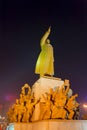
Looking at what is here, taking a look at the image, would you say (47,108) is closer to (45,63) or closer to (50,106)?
(50,106)

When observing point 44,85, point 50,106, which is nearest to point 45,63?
point 44,85

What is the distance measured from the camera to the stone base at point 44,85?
12336 mm

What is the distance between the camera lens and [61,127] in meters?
10.1

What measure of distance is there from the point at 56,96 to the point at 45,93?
33.5 inches

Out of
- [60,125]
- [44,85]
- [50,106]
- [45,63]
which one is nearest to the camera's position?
[60,125]

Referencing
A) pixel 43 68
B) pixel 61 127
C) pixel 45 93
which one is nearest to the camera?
pixel 61 127

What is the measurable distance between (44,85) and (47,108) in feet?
5.29

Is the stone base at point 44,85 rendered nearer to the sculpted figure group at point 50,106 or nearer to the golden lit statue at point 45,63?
the sculpted figure group at point 50,106

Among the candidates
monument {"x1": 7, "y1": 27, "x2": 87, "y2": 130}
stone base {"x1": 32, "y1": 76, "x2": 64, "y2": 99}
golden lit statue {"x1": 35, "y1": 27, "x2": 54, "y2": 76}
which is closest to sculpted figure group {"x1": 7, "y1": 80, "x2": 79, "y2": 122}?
monument {"x1": 7, "y1": 27, "x2": 87, "y2": 130}

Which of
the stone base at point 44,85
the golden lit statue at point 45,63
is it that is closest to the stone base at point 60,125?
the stone base at point 44,85

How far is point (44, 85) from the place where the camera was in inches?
492

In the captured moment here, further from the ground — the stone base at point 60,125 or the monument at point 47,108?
the monument at point 47,108

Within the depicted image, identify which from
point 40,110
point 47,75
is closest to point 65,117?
point 40,110

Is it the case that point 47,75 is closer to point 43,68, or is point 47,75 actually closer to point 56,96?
point 43,68
